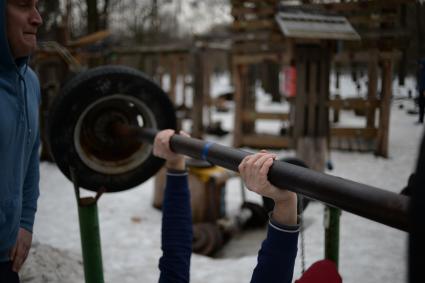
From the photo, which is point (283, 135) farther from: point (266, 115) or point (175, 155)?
point (175, 155)

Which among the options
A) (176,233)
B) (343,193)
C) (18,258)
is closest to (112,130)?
(176,233)

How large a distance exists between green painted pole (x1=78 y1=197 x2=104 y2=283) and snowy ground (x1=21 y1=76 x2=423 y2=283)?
98 centimetres

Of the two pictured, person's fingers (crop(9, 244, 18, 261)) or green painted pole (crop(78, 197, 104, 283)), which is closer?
person's fingers (crop(9, 244, 18, 261))

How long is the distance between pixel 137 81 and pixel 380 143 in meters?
2.01

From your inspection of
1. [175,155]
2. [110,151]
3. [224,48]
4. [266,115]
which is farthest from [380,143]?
[224,48]

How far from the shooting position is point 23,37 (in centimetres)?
147

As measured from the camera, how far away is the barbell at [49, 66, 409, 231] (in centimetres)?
212

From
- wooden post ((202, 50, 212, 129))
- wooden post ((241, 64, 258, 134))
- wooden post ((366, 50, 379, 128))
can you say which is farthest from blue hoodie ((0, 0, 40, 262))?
wooden post ((202, 50, 212, 129))

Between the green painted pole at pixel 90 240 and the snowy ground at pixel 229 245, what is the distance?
98cm

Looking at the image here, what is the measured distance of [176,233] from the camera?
2018 millimetres

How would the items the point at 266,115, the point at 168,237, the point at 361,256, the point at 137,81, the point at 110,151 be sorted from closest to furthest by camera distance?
1. the point at 168,237
2. the point at 137,81
3. the point at 110,151
4. the point at 361,256
5. the point at 266,115

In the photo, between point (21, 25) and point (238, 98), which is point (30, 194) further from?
point (238, 98)

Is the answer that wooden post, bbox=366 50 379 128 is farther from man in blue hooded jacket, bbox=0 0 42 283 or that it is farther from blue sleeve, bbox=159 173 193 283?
man in blue hooded jacket, bbox=0 0 42 283

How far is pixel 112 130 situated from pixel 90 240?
696 millimetres
